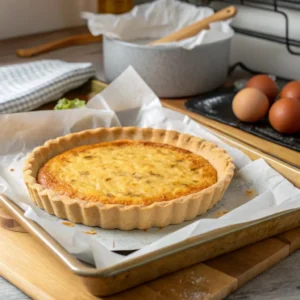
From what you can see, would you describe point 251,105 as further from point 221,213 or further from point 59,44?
point 59,44

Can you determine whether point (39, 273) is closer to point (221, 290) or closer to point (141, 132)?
point (221, 290)

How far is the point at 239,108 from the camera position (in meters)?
1.45

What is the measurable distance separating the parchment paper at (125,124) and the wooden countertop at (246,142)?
94mm

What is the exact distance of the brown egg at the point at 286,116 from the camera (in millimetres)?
1368

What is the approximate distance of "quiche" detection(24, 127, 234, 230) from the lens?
1.02m

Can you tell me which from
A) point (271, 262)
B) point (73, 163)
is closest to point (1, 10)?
point (73, 163)

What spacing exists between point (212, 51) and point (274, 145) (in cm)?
39

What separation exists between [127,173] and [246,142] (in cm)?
36

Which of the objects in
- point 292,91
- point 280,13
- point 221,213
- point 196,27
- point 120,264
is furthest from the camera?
point 280,13

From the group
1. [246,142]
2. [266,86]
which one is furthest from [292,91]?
[246,142]

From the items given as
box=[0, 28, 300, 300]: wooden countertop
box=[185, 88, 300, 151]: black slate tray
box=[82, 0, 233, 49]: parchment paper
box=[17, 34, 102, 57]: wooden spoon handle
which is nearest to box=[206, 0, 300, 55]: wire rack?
box=[82, 0, 233, 49]: parchment paper

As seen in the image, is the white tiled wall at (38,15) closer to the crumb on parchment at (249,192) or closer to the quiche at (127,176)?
the quiche at (127,176)

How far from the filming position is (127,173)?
1.14 meters

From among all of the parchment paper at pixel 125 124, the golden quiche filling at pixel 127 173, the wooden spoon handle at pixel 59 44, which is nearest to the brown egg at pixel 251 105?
the parchment paper at pixel 125 124
